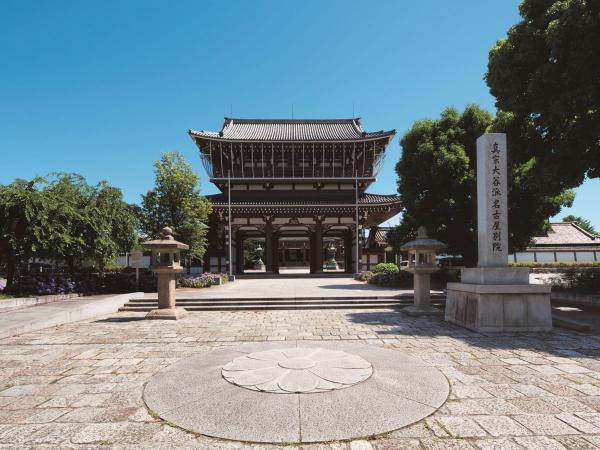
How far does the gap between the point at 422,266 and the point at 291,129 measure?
865 inches

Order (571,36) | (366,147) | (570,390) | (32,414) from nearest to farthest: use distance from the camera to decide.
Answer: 1. (32,414)
2. (570,390)
3. (571,36)
4. (366,147)

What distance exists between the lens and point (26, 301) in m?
10.8

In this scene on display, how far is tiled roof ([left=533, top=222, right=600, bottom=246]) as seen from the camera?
28094 mm

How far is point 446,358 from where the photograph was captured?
528 cm

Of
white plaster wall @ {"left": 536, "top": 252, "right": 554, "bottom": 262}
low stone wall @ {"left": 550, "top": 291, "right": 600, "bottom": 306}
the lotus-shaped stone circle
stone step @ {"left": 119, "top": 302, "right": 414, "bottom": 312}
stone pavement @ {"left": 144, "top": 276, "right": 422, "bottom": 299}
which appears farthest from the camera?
white plaster wall @ {"left": 536, "top": 252, "right": 554, "bottom": 262}

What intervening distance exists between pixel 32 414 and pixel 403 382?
13.9ft

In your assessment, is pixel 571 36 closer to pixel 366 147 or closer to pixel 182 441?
pixel 182 441

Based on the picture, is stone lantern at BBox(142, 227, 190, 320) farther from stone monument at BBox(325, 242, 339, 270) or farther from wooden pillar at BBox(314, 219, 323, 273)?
stone monument at BBox(325, 242, 339, 270)

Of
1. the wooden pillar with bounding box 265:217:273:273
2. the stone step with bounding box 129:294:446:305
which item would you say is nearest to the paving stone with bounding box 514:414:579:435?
the stone step with bounding box 129:294:446:305

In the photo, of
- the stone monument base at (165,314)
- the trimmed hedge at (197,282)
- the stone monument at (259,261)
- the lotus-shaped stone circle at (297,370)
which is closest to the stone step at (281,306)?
the stone monument base at (165,314)

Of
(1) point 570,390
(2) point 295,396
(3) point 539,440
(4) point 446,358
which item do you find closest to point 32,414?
(2) point 295,396

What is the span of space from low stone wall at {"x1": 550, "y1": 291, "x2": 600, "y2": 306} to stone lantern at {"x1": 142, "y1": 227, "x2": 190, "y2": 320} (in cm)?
1316

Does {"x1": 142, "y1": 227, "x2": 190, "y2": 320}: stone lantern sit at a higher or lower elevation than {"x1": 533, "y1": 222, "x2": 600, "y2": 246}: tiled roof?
lower


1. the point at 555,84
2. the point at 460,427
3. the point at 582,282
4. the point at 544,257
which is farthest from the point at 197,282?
the point at 544,257
